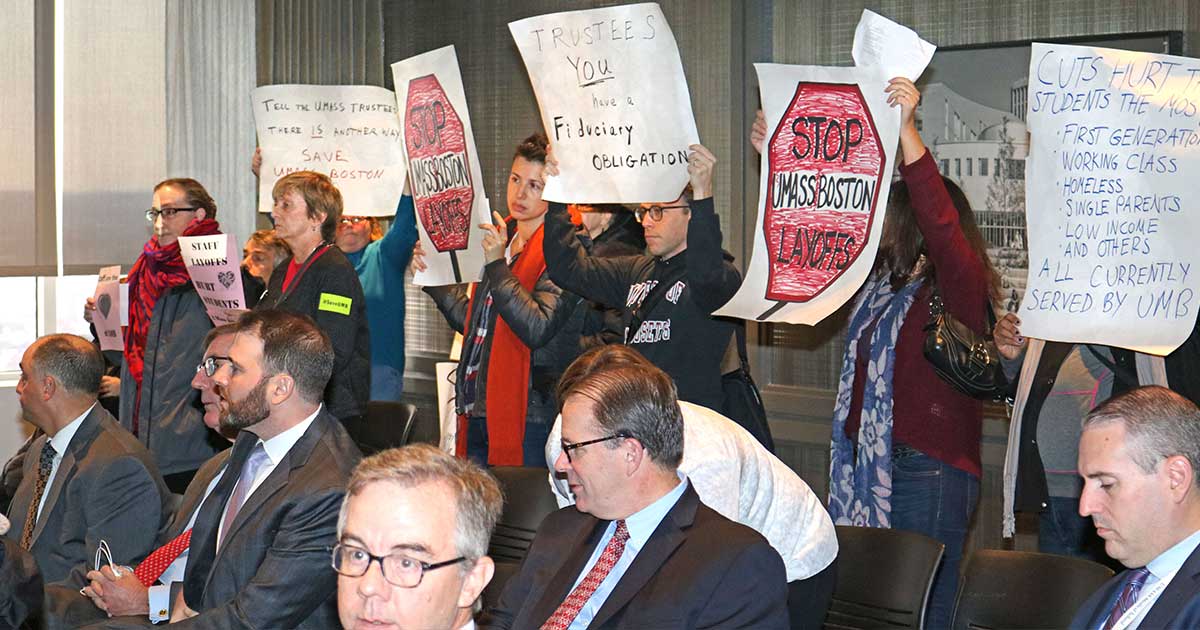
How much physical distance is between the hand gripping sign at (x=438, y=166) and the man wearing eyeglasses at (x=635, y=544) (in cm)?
249

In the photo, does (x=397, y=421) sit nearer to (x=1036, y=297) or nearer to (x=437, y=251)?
(x=437, y=251)

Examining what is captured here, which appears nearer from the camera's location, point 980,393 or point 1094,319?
point 1094,319

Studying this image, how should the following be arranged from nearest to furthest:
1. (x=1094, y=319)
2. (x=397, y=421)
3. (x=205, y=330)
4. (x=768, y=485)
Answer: (x=768, y=485) → (x=1094, y=319) → (x=397, y=421) → (x=205, y=330)

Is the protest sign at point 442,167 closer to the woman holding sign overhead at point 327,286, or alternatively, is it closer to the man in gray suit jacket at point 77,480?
the woman holding sign overhead at point 327,286

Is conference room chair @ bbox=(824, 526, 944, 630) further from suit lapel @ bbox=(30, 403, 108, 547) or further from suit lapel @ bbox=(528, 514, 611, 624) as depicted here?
suit lapel @ bbox=(30, 403, 108, 547)

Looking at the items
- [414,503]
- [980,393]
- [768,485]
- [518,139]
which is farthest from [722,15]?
[414,503]

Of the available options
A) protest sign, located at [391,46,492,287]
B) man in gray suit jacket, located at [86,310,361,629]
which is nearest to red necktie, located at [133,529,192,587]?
man in gray suit jacket, located at [86,310,361,629]

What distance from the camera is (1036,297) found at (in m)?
3.72

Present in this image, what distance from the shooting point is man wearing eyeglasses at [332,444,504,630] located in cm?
210

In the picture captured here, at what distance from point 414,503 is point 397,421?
10.6 feet

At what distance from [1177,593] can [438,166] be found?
11.8ft

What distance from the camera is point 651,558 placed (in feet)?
9.08

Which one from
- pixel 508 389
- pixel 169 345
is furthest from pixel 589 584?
pixel 169 345

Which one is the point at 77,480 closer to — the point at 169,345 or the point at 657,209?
the point at 169,345
